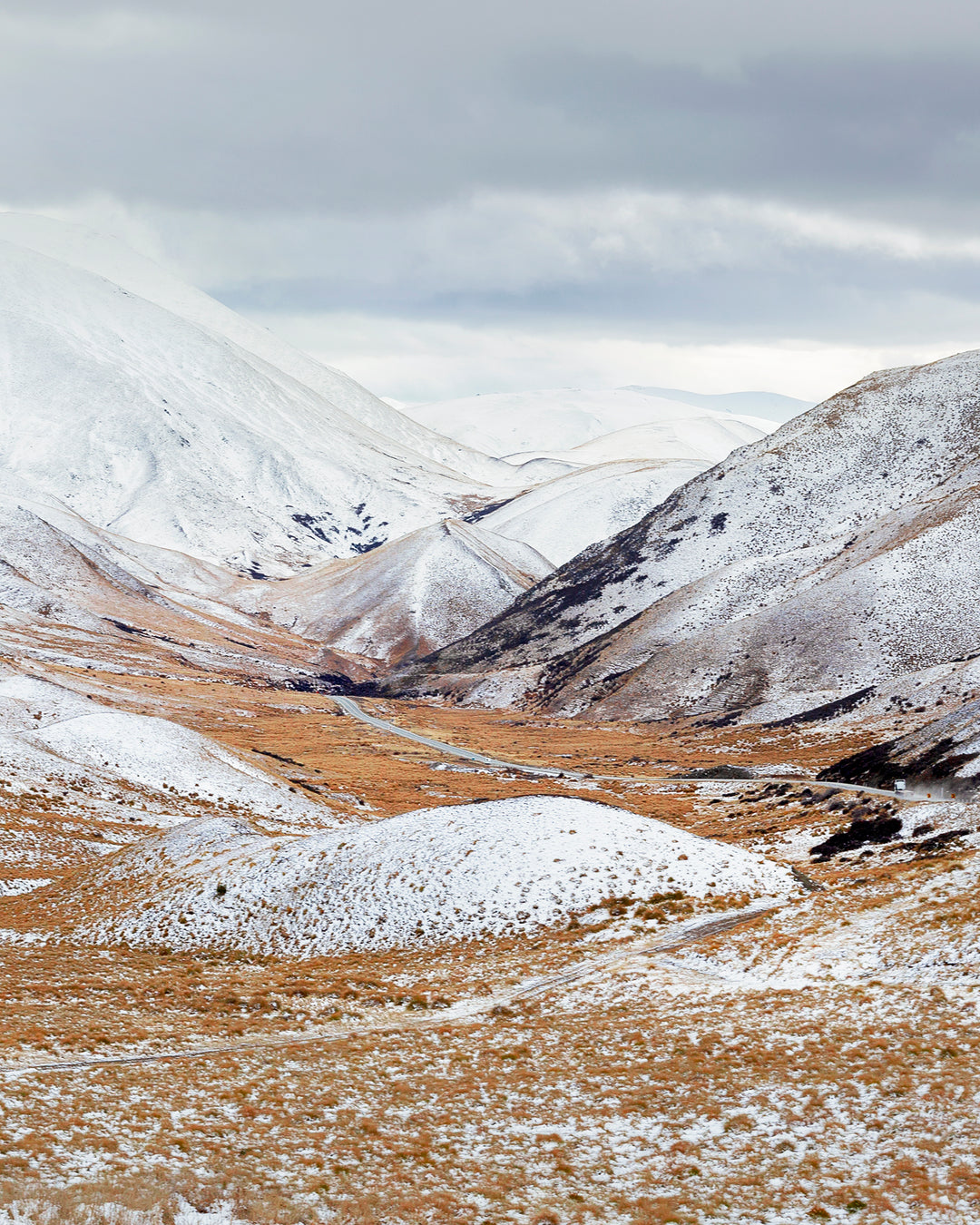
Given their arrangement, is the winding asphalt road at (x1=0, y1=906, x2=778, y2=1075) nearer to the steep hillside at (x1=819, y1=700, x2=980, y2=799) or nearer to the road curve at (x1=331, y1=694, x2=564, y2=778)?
the steep hillside at (x1=819, y1=700, x2=980, y2=799)

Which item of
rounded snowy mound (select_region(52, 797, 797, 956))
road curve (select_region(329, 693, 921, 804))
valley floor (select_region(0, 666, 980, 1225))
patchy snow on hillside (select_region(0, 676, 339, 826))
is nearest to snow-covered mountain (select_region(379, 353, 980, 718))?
road curve (select_region(329, 693, 921, 804))

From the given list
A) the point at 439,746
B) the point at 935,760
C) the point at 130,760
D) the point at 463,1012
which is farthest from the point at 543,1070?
the point at 439,746

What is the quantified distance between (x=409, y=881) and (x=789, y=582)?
392 feet

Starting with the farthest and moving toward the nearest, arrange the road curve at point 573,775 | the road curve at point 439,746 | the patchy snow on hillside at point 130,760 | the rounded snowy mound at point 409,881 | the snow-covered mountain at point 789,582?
the snow-covered mountain at point 789,582 → the road curve at point 439,746 → the patchy snow on hillside at point 130,760 → the road curve at point 573,775 → the rounded snowy mound at point 409,881

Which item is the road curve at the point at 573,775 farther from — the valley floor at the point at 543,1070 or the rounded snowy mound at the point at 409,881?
the rounded snowy mound at the point at 409,881

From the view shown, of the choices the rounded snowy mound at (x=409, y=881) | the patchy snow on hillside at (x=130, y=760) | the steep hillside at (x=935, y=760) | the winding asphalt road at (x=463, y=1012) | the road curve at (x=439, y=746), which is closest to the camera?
the winding asphalt road at (x=463, y=1012)

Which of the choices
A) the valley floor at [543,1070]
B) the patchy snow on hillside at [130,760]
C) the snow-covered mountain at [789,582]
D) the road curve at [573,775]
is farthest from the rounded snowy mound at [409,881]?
the snow-covered mountain at [789,582]

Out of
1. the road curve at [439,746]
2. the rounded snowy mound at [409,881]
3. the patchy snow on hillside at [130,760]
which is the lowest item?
the road curve at [439,746]

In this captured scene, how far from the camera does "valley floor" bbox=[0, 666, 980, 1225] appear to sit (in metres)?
15.6

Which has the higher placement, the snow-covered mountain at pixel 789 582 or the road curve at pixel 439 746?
the snow-covered mountain at pixel 789 582

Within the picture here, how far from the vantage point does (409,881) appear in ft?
117

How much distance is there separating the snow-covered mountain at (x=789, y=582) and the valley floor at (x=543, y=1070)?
82945 mm

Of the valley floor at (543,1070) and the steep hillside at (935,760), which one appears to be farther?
the steep hillside at (935,760)

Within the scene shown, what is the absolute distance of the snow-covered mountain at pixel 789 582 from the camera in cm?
11856
